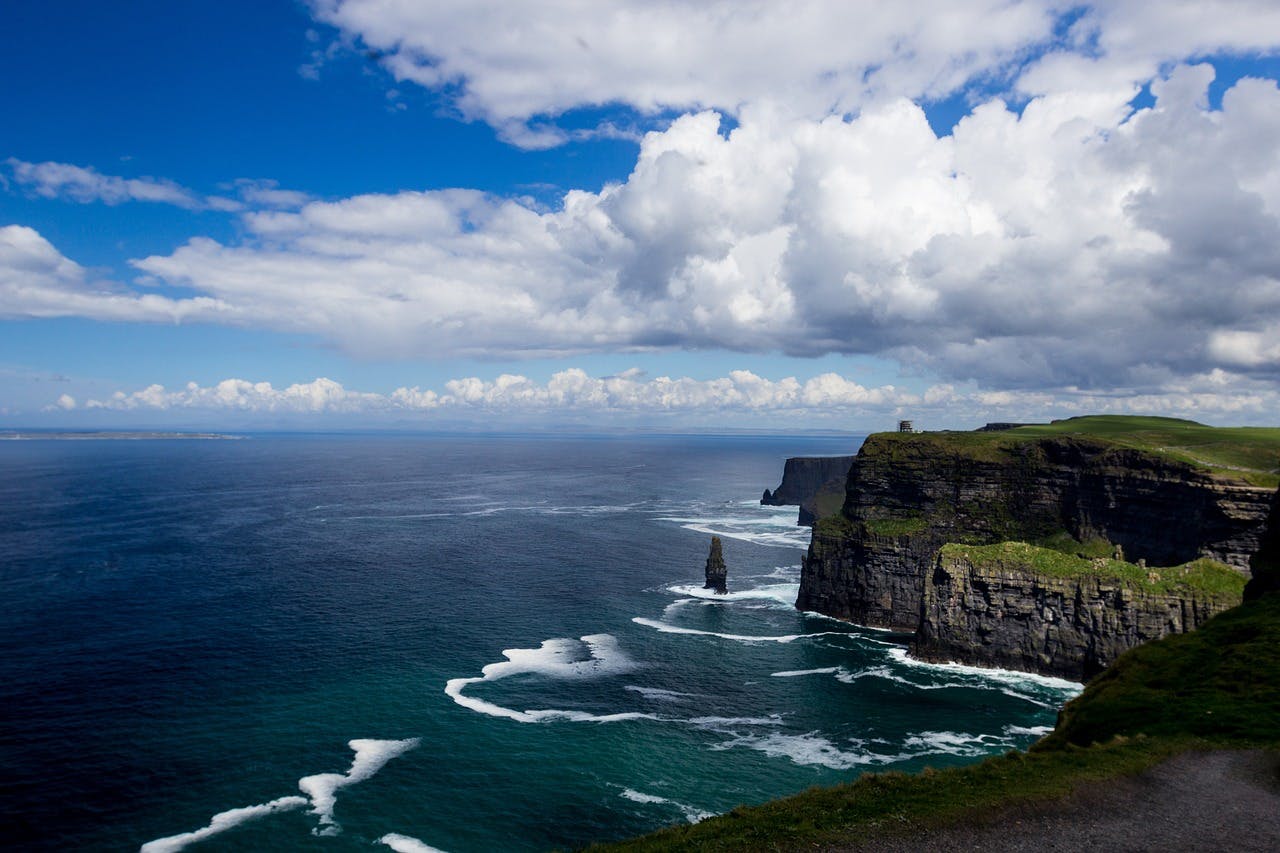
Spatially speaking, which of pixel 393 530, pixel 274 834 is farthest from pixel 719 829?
pixel 393 530

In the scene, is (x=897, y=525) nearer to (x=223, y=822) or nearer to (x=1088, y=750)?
(x=1088, y=750)

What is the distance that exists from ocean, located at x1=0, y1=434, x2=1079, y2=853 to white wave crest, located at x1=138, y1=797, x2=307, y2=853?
190 millimetres

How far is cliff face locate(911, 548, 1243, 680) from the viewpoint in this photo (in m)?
80.4

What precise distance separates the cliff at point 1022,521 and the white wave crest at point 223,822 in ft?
245

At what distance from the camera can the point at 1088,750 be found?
3647 centimetres

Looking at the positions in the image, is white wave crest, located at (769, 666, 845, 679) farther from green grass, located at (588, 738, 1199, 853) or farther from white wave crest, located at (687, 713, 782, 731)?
green grass, located at (588, 738, 1199, 853)

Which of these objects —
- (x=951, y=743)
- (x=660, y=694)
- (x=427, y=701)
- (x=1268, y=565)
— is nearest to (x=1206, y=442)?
(x=1268, y=565)

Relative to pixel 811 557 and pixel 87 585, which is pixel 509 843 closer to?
pixel 811 557

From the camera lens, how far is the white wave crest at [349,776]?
51.5 m

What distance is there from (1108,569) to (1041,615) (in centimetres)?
945

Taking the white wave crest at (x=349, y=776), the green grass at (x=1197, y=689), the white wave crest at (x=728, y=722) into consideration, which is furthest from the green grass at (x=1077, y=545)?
the white wave crest at (x=349, y=776)

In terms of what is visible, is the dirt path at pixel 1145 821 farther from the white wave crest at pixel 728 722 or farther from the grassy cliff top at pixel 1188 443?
the grassy cliff top at pixel 1188 443

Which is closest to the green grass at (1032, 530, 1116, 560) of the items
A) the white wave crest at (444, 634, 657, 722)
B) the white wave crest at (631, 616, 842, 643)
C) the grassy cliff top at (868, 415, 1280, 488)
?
the grassy cliff top at (868, 415, 1280, 488)

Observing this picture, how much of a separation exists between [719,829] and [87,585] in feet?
386
